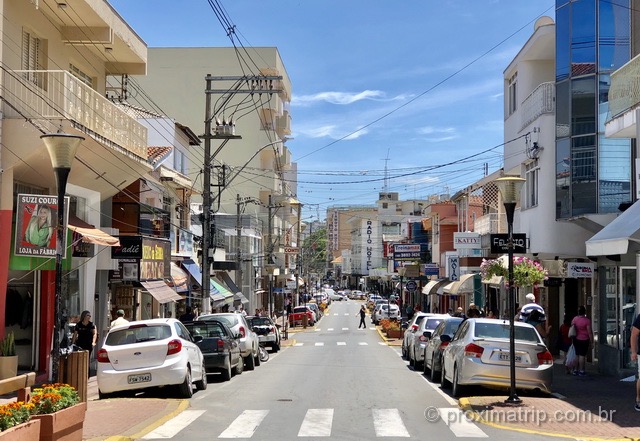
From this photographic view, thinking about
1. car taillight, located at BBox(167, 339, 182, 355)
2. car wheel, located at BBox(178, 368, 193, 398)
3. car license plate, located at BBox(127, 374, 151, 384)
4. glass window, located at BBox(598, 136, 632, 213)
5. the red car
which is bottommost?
the red car

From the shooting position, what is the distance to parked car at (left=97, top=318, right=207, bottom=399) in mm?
15812

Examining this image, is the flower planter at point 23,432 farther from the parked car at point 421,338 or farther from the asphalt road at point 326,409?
the parked car at point 421,338

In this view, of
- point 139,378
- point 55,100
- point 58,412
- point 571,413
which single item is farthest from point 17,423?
point 55,100

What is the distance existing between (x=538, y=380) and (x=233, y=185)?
49.9m

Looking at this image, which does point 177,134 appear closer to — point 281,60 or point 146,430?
point 146,430

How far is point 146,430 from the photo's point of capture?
11852 millimetres

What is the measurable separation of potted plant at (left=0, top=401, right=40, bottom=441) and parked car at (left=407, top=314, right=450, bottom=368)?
1618cm

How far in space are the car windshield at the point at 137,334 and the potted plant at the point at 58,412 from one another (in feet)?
20.7

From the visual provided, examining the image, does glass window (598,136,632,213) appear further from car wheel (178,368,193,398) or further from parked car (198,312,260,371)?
car wheel (178,368,193,398)

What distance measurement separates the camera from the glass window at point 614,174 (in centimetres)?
2166

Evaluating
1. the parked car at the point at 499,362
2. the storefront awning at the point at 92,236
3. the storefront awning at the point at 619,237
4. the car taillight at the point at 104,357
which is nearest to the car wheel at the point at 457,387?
the parked car at the point at 499,362

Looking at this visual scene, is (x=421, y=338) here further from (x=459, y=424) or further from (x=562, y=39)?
(x=459, y=424)

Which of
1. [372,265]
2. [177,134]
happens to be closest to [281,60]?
[177,134]

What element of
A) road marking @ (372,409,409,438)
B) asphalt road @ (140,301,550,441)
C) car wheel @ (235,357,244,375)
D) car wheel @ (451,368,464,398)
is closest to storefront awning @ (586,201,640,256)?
car wheel @ (451,368,464,398)
